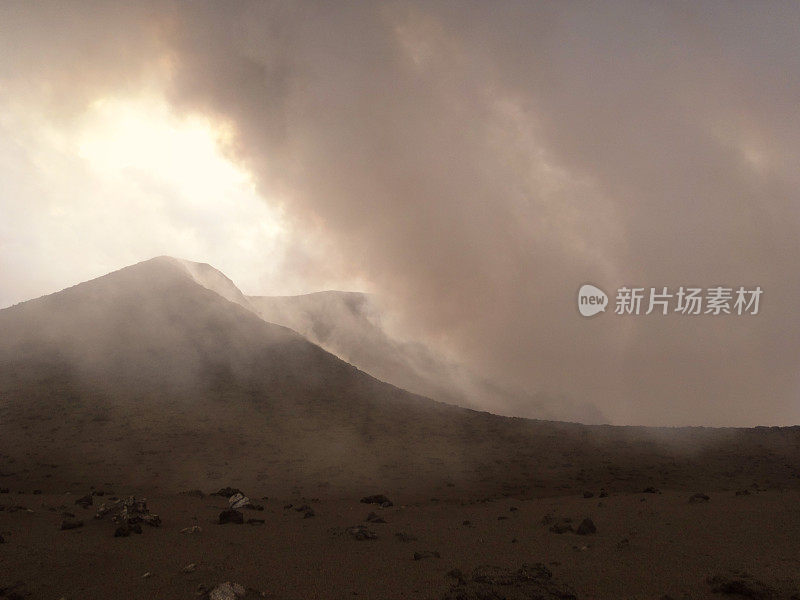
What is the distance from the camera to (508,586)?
5641mm

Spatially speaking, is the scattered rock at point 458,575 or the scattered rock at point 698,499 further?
the scattered rock at point 698,499

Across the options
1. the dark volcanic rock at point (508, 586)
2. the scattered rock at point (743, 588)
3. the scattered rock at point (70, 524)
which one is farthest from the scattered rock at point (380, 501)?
the scattered rock at point (743, 588)

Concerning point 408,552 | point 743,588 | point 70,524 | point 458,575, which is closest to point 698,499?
point 743,588

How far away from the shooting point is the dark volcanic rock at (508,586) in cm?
536

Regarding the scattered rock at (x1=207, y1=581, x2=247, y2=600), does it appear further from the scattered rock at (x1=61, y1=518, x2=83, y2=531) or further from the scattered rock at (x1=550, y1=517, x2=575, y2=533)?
the scattered rock at (x1=550, y1=517, x2=575, y2=533)

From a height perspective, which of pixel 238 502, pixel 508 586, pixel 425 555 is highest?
pixel 508 586

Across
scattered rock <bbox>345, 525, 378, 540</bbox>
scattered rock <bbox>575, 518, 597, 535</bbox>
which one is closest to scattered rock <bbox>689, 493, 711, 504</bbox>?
scattered rock <bbox>575, 518, 597, 535</bbox>

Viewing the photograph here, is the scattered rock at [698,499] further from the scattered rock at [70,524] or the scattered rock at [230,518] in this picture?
the scattered rock at [70,524]

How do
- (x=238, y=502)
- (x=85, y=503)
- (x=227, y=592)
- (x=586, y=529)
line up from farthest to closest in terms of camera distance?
(x=238, y=502), (x=85, y=503), (x=586, y=529), (x=227, y=592)

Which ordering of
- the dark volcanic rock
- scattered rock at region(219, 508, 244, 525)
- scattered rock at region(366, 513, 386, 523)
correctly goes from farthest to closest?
scattered rock at region(366, 513, 386, 523) < scattered rock at region(219, 508, 244, 525) < the dark volcanic rock

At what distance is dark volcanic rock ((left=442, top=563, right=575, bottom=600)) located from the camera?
5356 millimetres

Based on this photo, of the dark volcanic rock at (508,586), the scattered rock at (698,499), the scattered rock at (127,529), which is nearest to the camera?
the dark volcanic rock at (508,586)

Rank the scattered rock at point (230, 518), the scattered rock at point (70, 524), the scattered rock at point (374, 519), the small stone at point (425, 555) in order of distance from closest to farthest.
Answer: the small stone at point (425, 555), the scattered rock at point (70, 524), the scattered rock at point (230, 518), the scattered rock at point (374, 519)

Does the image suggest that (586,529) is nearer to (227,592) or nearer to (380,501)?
(227,592)
